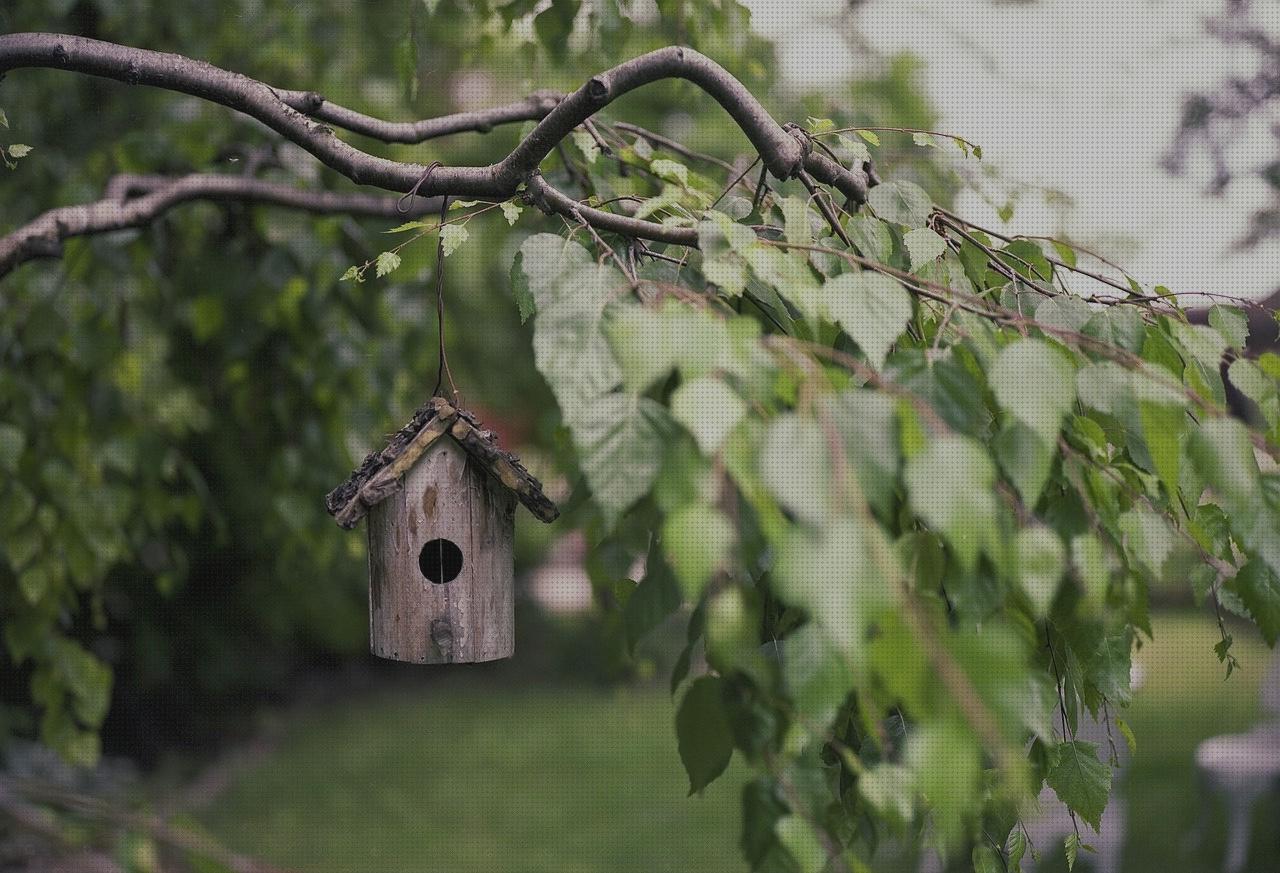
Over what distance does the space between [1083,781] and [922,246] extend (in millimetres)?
546

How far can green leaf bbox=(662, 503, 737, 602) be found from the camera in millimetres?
604

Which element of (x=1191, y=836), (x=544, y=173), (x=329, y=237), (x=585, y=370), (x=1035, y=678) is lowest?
(x=1191, y=836)

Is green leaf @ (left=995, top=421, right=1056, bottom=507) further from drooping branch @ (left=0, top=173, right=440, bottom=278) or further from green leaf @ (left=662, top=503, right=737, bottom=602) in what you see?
drooping branch @ (left=0, top=173, right=440, bottom=278)

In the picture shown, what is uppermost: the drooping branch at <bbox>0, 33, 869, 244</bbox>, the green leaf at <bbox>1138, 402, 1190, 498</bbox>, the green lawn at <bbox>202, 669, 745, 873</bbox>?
the drooping branch at <bbox>0, 33, 869, 244</bbox>

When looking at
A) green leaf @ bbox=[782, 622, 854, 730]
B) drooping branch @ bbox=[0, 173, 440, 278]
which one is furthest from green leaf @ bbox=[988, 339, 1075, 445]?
drooping branch @ bbox=[0, 173, 440, 278]

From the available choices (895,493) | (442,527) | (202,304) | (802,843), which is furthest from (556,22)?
(802,843)

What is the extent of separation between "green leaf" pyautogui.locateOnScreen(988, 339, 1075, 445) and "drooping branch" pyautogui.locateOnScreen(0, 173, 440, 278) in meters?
0.94

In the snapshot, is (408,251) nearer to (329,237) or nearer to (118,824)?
(329,237)

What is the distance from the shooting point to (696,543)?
61 cm

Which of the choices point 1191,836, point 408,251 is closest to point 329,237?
point 408,251

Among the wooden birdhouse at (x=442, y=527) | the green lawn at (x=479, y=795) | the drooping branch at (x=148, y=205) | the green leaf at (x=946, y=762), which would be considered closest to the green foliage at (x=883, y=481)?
the green leaf at (x=946, y=762)

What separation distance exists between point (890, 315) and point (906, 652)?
0.29 m

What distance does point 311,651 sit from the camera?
21.9 feet

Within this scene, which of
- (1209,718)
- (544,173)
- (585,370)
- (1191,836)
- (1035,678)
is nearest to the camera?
(585,370)
